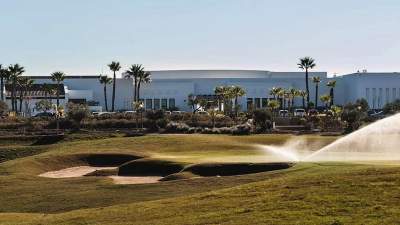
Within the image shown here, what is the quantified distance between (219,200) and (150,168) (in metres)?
26.4

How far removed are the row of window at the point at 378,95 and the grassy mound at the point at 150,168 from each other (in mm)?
134288

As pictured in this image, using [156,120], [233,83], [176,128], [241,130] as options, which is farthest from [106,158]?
→ [233,83]

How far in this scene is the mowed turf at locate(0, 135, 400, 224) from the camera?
1873 cm

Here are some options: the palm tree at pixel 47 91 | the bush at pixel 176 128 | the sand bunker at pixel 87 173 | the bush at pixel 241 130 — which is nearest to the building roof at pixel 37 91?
the palm tree at pixel 47 91

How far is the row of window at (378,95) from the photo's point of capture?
6993 inches

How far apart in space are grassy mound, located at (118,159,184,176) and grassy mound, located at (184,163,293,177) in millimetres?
2949

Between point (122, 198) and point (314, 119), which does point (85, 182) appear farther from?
point (314, 119)

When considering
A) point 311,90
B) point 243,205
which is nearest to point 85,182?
point 243,205

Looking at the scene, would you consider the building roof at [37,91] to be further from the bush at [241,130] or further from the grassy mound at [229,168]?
the grassy mound at [229,168]

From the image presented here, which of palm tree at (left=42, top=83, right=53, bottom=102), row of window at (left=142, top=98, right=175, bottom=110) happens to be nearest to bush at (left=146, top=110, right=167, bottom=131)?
palm tree at (left=42, top=83, right=53, bottom=102)

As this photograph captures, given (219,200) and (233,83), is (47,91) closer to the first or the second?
(233,83)

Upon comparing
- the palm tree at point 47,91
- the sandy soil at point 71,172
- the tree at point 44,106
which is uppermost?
the palm tree at point 47,91

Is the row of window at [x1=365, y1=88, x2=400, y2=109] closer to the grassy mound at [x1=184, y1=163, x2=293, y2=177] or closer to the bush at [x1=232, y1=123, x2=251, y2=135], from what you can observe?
the bush at [x1=232, y1=123, x2=251, y2=135]

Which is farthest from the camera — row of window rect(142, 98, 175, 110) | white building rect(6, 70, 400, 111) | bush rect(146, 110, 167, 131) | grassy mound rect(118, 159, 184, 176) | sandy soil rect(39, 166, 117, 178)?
row of window rect(142, 98, 175, 110)
